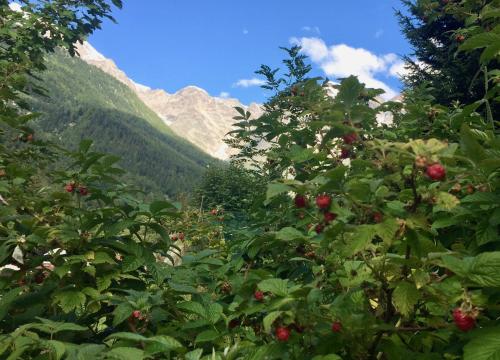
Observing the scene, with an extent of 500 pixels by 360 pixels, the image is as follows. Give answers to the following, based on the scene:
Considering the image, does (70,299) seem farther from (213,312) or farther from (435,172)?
(435,172)

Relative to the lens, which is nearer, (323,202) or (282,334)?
(323,202)

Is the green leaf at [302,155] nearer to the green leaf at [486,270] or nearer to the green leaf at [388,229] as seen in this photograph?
the green leaf at [388,229]

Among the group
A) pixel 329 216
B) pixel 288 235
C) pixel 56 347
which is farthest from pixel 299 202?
pixel 56 347

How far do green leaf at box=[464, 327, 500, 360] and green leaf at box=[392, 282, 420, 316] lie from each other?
0.24 meters

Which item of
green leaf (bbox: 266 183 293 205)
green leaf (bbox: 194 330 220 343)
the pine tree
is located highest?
the pine tree

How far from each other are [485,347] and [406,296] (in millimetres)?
320

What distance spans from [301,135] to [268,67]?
4328 mm

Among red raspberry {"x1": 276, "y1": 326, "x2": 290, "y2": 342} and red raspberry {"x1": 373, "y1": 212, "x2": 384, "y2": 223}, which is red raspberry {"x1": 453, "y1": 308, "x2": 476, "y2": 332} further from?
red raspberry {"x1": 276, "y1": 326, "x2": 290, "y2": 342}

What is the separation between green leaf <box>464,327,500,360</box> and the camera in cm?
158

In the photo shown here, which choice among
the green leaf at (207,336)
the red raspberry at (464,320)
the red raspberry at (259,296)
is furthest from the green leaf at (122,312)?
the red raspberry at (464,320)

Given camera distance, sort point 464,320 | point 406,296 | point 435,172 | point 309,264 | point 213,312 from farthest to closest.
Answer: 1. point 309,264
2. point 213,312
3. point 406,296
4. point 464,320
5. point 435,172

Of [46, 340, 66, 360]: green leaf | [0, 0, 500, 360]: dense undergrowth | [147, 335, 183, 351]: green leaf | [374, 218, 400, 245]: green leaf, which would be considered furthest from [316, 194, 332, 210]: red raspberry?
[46, 340, 66, 360]: green leaf

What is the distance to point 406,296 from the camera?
179 centimetres

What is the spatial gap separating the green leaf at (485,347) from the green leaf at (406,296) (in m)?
0.24
